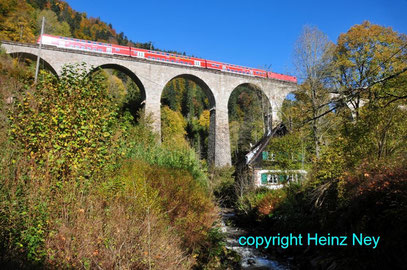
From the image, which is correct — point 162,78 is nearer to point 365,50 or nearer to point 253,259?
point 365,50

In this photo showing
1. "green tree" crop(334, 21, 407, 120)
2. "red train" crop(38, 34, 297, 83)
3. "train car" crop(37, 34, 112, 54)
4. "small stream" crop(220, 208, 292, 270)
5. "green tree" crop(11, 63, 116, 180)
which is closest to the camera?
"green tree" crop(11, 63, 116, 180)

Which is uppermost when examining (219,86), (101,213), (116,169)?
(219,86)

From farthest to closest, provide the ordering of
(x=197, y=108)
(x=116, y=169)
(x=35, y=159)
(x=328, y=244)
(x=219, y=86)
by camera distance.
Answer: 1. (x=197, y=108)
2. (x=219, y=86)
3. (x=328, y=244)
4. (x=116, y=169)
5. (x=35, y=159)

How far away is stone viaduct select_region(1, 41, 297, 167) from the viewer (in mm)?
18000

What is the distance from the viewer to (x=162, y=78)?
2166cm

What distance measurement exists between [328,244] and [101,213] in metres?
5.37

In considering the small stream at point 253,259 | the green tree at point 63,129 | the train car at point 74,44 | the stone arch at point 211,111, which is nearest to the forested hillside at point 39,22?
the train car at point 74,44

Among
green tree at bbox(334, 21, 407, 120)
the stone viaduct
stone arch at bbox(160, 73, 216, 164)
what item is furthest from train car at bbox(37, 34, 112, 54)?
green tree at bbox(334, 21, 407, 120)

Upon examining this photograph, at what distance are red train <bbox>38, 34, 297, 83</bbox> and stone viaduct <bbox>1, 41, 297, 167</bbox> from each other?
1.18 ft

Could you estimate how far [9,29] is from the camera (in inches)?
1029

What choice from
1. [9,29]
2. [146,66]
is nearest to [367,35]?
[146,66]

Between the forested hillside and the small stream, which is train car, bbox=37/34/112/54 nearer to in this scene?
the forested hillside

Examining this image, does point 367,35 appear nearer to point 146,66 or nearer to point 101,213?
point 146,66

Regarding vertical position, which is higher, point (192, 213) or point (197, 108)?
point (197, 108)
